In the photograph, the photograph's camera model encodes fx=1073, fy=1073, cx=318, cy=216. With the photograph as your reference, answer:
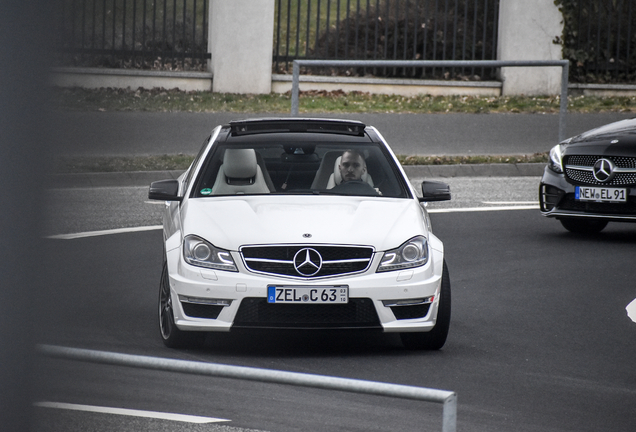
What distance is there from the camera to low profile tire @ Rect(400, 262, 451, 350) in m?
6.13

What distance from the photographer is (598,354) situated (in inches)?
246

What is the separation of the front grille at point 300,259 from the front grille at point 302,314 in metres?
0.17

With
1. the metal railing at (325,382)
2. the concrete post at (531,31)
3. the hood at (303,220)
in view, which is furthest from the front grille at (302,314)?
the concrete post at (531,31)

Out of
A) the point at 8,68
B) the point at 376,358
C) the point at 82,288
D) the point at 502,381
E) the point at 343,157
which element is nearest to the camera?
the point at 8,68

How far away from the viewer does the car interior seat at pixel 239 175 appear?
6809mm

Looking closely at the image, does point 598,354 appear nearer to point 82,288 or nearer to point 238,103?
point 82,288

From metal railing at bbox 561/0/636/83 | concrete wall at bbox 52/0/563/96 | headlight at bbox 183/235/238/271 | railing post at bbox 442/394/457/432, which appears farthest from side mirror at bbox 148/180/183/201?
metal railing at bbox 561/0/636/83

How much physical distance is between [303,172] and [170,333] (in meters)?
1.66

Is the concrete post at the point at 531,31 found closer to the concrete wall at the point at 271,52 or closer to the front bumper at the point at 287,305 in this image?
the concrete wall at the point at 271,52

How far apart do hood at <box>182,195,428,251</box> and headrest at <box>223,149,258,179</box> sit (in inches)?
12.9

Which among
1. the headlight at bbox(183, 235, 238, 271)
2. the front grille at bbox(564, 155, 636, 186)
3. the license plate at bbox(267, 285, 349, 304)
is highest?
the front grille at bbox(564, 155, 636, 186)

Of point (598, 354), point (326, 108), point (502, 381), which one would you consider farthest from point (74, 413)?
point (326, 108)

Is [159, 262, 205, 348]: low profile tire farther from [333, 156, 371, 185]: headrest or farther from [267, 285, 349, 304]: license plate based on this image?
[333, 156, 371, 185]: headrest

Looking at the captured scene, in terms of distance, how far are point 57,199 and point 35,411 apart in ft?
0.79
